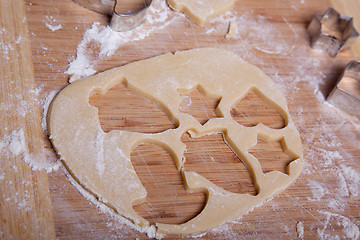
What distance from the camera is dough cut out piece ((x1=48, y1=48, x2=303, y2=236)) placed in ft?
3.78

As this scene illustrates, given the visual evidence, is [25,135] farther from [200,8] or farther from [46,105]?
[200,8]

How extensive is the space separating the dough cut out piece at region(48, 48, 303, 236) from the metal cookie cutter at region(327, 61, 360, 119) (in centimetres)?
21

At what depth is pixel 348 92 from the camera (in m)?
1.45

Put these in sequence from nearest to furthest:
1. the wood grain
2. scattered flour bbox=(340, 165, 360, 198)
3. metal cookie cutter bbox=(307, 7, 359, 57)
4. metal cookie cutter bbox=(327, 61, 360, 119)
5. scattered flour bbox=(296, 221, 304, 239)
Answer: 1. the wood grain
2. scattered flour bbox=(296, 221, 304, 239)
3. scattered flour bbox=(340, 165, 360, 198)
4. metal cookie cutter bbox=(327, 61, 360, 119)
5. metal cookie cutter bbox=(307, 7, 359, 57)

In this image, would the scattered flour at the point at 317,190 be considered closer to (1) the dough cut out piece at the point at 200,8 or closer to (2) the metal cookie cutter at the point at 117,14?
(1) the dough cut out piece at the point at 200,8

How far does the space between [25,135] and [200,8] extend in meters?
0.77

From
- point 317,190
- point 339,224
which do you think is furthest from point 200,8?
point 339,224

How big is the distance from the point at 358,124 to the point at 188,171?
663mm

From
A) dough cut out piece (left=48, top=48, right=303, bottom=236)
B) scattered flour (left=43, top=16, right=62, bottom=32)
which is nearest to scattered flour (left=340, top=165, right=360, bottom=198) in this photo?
dough cut out piece (left=48, top=48, right=303, bottom=236)

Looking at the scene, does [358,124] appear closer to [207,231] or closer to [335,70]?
[335,70]

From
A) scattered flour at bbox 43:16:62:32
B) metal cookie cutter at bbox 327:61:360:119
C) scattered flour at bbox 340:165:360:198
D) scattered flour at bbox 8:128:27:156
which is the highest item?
metal cookie cutter at bbox 327:61:360:119

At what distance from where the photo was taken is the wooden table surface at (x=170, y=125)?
1.13m

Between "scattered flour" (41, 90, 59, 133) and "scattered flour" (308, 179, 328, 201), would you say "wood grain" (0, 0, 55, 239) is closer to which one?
"scattered flour" (41, 90, 59, 133)

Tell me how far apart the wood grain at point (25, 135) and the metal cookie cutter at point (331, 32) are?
1045 mm
